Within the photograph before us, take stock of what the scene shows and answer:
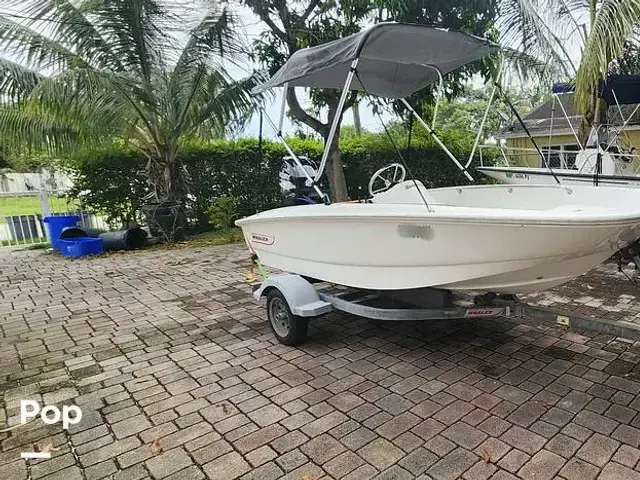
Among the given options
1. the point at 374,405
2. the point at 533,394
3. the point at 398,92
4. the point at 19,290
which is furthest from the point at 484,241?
the point at 19,290

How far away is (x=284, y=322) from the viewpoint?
371 cm

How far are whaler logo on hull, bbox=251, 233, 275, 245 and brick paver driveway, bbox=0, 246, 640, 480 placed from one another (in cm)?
74

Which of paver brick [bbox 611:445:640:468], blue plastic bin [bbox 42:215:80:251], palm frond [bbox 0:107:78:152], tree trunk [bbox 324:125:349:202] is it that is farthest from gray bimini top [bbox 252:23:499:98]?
blue plastic bin [bbox 42:215:80:251]

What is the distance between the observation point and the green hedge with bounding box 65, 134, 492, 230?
882cm

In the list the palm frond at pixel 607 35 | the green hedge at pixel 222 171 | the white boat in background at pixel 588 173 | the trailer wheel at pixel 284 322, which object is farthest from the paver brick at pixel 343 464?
the green hedge at pixel 222 171

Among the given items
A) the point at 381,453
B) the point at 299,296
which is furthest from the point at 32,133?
the point at 381,453

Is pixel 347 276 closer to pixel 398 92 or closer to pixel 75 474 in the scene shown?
pixel 75 474

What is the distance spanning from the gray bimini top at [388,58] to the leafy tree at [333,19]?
12.3 feet

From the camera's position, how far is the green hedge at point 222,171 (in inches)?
347

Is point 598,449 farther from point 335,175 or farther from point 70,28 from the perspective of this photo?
point 70,28

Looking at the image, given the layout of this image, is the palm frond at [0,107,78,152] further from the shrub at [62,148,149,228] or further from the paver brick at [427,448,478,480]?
the paver brick at [427,448,478,480]

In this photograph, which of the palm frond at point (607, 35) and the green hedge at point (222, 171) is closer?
the palm frond at point (607, 35)

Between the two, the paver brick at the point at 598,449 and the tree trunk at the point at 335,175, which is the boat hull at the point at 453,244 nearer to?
the paver brick at the point at 598,449

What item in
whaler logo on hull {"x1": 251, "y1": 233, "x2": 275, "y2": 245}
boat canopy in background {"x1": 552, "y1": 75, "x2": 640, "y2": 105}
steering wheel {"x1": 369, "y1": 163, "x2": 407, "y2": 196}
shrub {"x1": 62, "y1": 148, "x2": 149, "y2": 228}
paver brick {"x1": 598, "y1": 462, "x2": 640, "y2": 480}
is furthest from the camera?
shrub {"x1": 62, "y1": 148, "x2": 149, "y2": 228}
